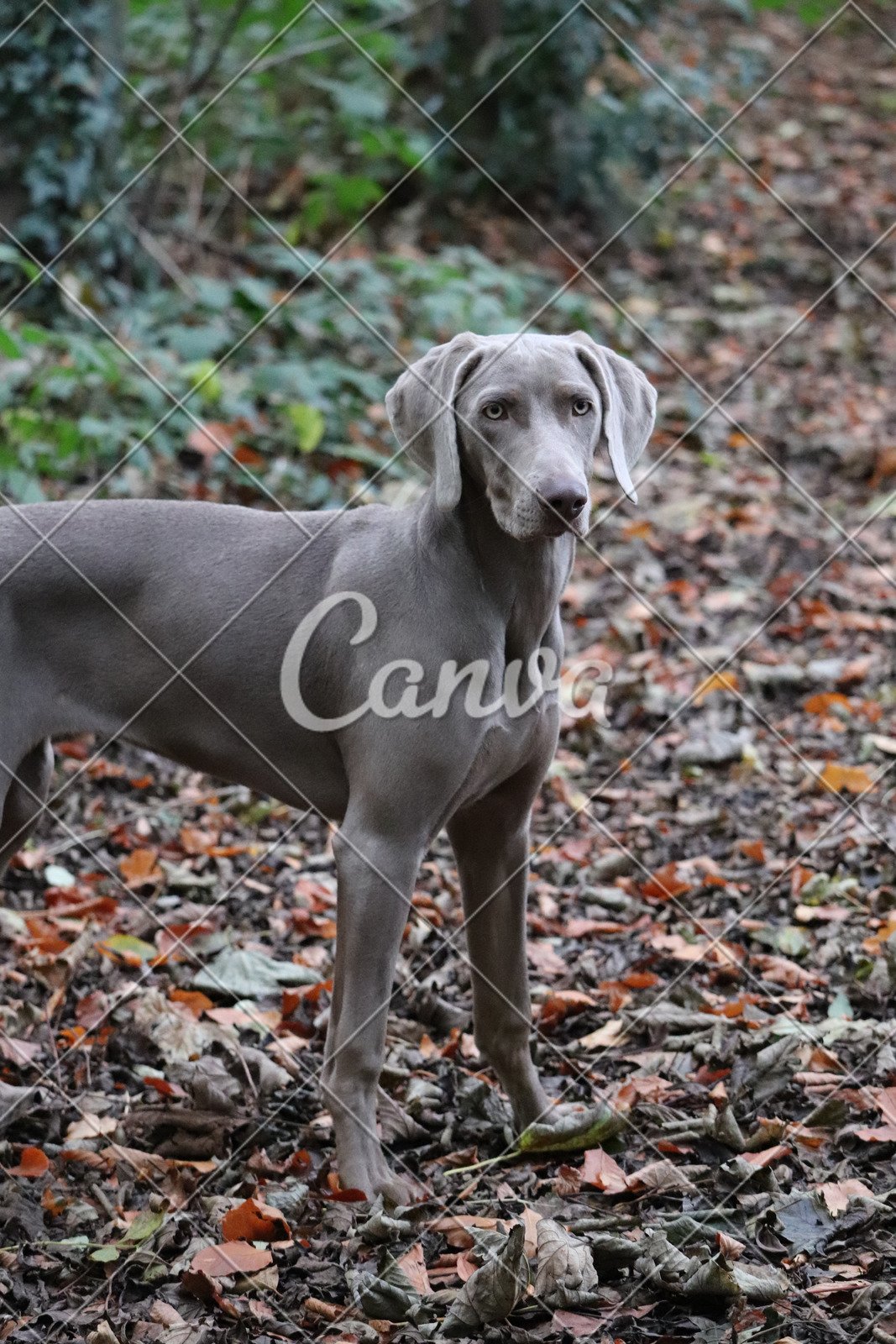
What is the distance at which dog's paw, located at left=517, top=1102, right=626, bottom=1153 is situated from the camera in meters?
3.37

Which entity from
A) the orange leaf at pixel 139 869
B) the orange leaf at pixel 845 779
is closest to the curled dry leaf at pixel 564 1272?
the orange leaf at pixel 139 869

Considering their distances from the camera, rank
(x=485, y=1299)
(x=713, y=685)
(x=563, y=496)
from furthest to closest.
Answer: (x=713, y=685) < (x=563, y=496) < (x=485, y=1299)

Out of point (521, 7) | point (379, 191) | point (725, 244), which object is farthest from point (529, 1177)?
point (725, 244)

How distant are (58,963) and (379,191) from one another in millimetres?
5960

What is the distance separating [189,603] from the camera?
3.39 metres

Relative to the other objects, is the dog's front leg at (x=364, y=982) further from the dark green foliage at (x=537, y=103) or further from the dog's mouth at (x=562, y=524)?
the dark green foliage at (x=537, y=103)

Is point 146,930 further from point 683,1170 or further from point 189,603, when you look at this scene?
point 683,1170

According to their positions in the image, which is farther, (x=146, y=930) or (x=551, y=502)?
(x=146, y=930)

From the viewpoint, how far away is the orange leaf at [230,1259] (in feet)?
9.57

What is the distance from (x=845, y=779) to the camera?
16.3ft

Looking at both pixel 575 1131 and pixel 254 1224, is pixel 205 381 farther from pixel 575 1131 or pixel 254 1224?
pixel 254 1224

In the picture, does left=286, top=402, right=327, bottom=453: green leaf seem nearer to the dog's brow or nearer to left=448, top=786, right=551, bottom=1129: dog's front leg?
left=448, top=786, right=551, bottom=1129: dog's front leg

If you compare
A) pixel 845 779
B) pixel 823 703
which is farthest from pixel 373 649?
pixel 823 703

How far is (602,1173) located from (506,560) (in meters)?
1.39
